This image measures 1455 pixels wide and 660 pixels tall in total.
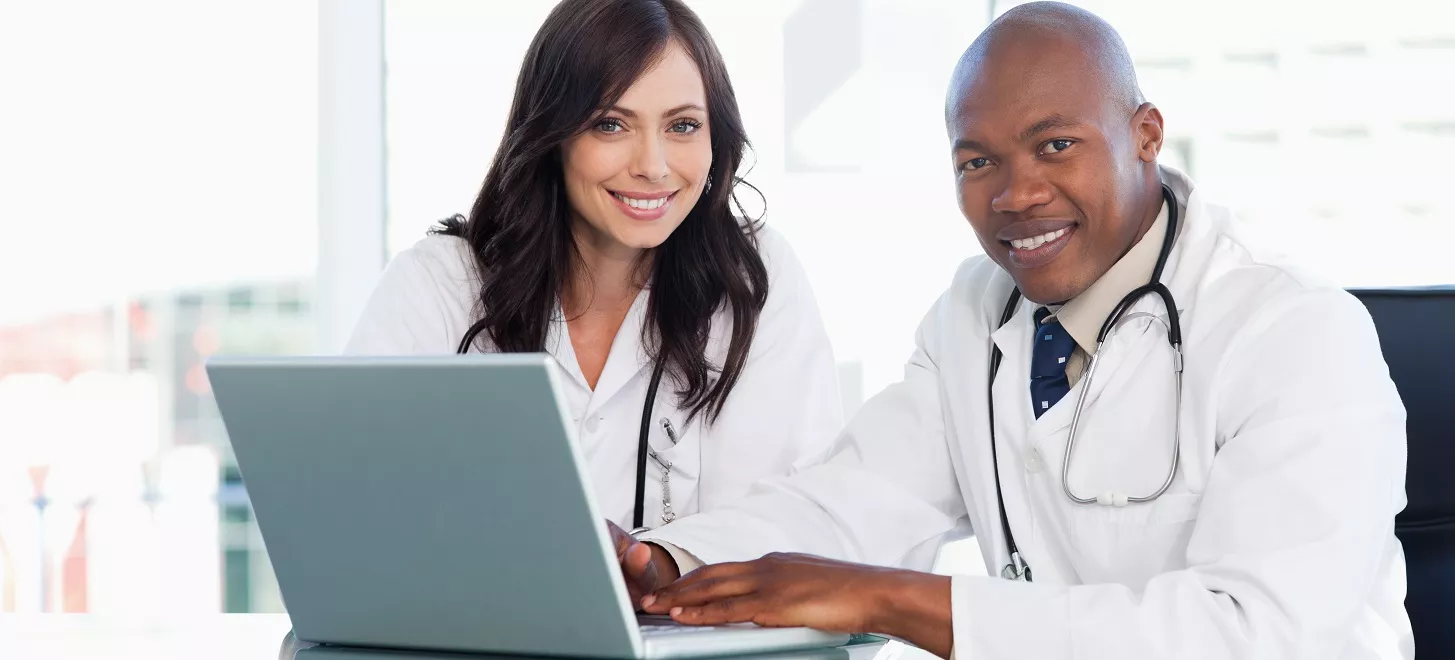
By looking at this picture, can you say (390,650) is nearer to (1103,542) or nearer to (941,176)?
(1103,542)

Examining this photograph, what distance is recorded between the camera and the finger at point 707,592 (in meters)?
1.04

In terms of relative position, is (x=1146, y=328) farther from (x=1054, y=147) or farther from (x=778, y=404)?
(x=778, y=404)

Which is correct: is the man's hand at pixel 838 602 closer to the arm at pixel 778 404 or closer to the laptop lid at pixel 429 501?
the laptop lid at pixel 429 501

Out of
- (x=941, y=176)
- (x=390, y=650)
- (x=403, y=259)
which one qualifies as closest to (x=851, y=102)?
(x=941, y=176)

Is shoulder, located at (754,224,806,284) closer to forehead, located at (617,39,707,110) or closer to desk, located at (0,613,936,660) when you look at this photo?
forehead, located at (617,39,707,110)

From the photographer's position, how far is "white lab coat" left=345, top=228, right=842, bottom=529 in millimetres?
1770

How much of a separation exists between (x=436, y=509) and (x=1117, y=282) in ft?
2.46

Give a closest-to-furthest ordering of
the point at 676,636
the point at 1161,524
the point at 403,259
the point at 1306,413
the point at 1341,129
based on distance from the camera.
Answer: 1. the point at 676,636
2. the point at 1306,413
3. the point at 1161,524
4. the point at 403,259
5. the point at 1341,129

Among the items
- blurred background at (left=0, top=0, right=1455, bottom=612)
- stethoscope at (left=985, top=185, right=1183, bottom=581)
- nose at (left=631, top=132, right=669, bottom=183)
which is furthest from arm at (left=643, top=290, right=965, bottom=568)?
blurred background at (left=0, top=0, right=1455, bottom=612)

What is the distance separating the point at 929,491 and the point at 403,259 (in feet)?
2.79

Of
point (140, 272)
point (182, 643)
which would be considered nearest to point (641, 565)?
point (182, 643)

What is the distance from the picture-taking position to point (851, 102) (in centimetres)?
313

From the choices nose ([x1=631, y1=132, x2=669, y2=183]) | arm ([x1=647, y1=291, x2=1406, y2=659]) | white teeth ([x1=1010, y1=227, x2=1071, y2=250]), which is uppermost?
nose ([x1=631, y1=132, x2=669, y2=183])

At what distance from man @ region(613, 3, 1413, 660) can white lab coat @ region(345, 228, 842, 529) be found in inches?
12.1
